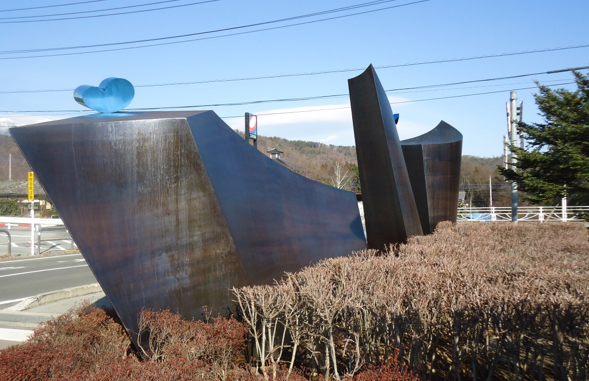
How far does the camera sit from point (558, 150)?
63.6ft

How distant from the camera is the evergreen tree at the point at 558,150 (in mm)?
18938

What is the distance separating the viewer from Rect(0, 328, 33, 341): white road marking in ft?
22.9

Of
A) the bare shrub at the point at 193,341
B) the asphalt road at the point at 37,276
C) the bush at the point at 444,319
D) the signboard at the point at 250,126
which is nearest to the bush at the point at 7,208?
the asphalt road at the point at 37,276

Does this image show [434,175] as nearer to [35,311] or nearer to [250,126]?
[250,126]

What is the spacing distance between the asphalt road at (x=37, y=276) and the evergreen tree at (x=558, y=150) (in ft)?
54.6

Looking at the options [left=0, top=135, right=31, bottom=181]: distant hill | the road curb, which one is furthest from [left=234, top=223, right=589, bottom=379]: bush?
[left=0, top=135, right=31, bottom=181]: distant hill

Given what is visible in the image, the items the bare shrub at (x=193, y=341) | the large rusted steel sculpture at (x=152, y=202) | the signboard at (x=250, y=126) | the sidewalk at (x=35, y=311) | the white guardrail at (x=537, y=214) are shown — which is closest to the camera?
the bare shrub at (x=193, y=341)

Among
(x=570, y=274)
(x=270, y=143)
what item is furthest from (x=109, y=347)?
(x=270, y=143)

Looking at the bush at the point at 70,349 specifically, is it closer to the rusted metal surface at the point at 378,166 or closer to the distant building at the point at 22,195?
the rusted metal surface at the point at 378,166

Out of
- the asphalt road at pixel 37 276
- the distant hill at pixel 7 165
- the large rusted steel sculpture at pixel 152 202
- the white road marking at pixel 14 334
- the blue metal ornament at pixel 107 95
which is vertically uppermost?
the distant hill at pixel 7 165

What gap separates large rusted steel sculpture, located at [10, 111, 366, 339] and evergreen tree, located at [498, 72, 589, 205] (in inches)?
684

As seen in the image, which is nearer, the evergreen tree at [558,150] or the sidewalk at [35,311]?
the sidewalk at [35,311]

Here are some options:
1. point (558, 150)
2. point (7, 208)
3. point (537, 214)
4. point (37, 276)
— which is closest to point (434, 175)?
point (558, 150)

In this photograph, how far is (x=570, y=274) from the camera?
496 centimetres
